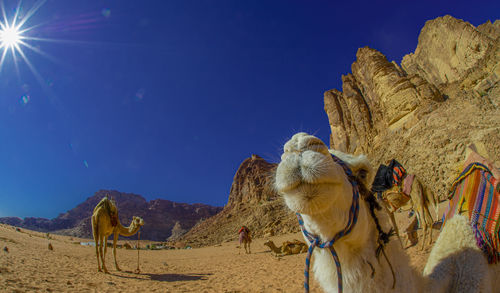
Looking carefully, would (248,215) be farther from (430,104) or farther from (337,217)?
(337,217)

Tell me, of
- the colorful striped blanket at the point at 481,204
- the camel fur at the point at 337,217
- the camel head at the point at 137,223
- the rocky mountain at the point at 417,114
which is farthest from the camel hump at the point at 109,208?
the colorful striped blanket at the point at 481,204

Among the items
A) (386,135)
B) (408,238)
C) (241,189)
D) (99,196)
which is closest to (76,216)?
(99,196)

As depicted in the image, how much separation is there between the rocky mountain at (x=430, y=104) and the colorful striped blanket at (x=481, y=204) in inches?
562

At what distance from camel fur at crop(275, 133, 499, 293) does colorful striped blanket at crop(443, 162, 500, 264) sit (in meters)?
1.02

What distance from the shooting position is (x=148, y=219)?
9438 centimetres

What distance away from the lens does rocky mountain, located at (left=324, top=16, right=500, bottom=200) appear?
684 inches

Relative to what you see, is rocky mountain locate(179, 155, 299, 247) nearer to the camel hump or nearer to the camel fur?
the camel hump

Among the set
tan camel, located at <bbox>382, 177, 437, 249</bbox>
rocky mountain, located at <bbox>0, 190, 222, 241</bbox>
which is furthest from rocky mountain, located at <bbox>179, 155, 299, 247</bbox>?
rocky mountain, located at <bbox>0, 190, 222, 241</bbox>

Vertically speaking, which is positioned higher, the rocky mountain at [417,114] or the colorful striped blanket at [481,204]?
the rocky mountain at [417,114]

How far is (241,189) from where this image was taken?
230 feet

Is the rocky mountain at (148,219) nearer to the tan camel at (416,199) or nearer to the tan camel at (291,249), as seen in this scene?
the tan camel at (291,249)

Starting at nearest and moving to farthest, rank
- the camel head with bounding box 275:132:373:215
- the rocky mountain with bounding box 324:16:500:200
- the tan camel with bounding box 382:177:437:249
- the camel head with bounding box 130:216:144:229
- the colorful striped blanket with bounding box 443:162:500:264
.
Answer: the camel head with bounding box 275:132:373:215, the colorful striped blanket with bounding box 443:162:500:264, the tan camel with bounding box 382:177:437:249, the camel head with bounding box 130:216:144:229, the rocky mountain with bounding box 324:16:500:200

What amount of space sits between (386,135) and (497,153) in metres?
23.7

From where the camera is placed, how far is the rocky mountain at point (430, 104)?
17.4 m
